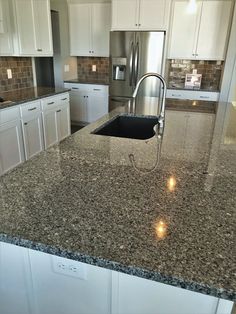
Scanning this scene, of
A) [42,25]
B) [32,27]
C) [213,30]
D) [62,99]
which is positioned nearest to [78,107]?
[62,99]

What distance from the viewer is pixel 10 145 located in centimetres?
286

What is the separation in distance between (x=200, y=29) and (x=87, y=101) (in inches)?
91.8

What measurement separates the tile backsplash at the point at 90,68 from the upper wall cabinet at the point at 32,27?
171 cm

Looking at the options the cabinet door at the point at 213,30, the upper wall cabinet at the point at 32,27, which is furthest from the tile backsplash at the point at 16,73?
the cabinet door at the point at 213,30

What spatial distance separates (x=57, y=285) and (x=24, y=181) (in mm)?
415

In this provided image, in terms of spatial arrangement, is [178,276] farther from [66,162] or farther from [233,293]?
[66,162]

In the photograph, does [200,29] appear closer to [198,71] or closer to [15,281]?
[198,71]

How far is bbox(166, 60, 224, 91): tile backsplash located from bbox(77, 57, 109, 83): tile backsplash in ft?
4.30

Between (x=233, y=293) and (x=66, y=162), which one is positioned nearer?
(x=233, y=293)

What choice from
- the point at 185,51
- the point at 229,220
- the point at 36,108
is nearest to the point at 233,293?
the point at 229,220

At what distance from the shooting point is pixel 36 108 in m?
3.17

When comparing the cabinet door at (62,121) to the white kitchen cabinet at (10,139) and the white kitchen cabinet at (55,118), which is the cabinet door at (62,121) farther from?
the white kitchen cabinet at (10,139)

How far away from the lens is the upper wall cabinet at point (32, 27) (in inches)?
128

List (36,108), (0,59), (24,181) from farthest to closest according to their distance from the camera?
(0,59) → (36,108) → (24,181)
